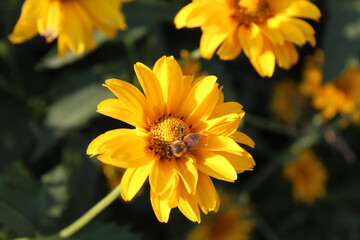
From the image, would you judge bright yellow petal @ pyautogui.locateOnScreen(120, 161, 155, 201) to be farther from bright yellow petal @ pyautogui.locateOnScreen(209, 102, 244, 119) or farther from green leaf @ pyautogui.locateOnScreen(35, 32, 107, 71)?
green leaf @ pyautogui.locateOnScreen(35, 32, 107, 71)

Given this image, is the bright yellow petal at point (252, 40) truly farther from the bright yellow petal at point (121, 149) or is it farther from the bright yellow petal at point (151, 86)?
the bright yellow petal at point (121, 149)

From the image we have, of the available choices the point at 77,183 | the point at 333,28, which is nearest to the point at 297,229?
the point at 333,28

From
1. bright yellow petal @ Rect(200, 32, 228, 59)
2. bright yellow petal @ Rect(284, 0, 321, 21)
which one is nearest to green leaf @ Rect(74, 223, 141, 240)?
bright yellow petal @ Rect(200, 32, 228, 59)

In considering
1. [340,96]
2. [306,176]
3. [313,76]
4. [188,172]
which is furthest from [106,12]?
[306,176]

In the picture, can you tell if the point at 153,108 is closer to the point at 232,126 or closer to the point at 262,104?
the point at 232,126

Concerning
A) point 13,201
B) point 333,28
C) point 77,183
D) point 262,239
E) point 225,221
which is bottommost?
point 262,239

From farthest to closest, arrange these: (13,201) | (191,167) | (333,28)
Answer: (333,28)
(13,201)
(191,167)
